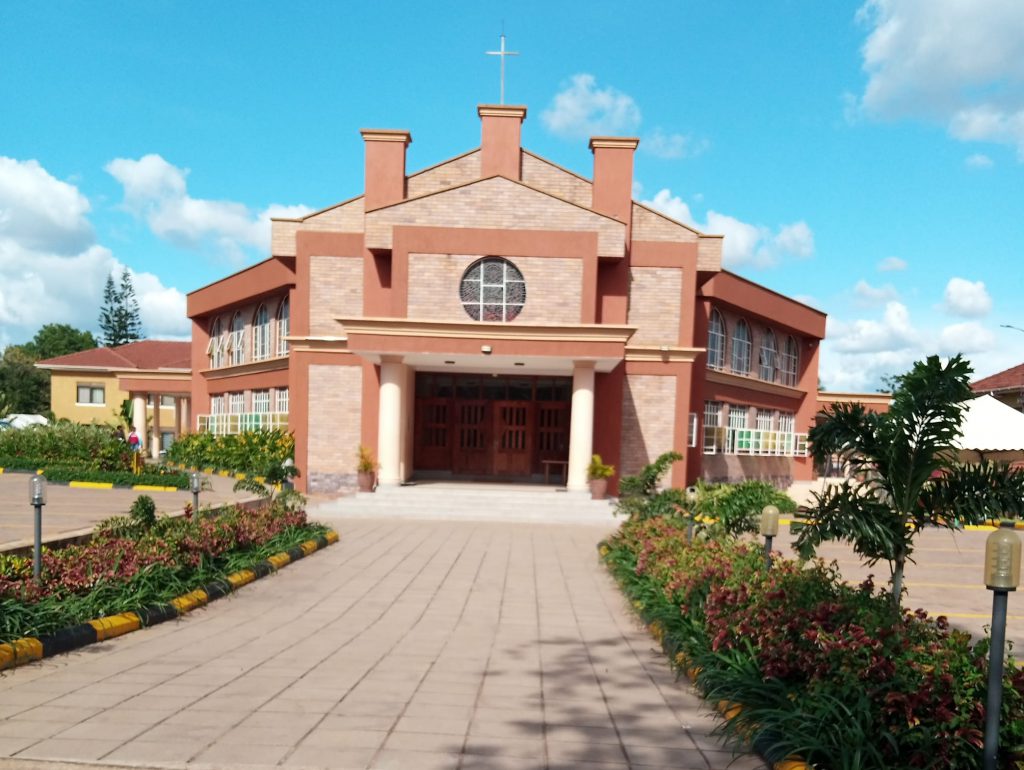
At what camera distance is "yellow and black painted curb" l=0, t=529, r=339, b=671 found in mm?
5520

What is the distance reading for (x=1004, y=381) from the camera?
37.3m

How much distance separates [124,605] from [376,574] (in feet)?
12.2

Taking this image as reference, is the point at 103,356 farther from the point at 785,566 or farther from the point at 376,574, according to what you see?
the point at 785,566

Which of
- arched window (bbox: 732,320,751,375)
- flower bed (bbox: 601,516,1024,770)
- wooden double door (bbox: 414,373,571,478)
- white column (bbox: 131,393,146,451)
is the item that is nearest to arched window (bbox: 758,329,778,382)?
arched window (bbox: 732,320,751,375)

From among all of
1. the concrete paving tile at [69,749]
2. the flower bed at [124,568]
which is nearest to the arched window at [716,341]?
the flower bed at [124,568]

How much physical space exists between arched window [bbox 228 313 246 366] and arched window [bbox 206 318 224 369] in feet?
3.61

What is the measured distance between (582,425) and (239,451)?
1158 cm

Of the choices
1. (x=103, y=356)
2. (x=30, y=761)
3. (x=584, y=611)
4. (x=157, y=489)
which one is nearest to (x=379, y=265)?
(x=157, y=489)

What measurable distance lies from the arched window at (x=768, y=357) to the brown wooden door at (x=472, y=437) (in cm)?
1177

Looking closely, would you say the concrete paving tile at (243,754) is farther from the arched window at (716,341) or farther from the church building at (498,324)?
the arched window at (716,341)

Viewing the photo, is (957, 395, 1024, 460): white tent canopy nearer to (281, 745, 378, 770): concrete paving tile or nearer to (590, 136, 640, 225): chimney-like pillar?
(590, 136, 640, 225): chimney-like pillar

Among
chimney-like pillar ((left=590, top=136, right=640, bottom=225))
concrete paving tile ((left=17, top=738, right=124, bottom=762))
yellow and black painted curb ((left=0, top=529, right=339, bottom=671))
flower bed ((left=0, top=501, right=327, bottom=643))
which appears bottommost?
yellow and black painted curb ((left=0, top=529, right=339, bottom=671))

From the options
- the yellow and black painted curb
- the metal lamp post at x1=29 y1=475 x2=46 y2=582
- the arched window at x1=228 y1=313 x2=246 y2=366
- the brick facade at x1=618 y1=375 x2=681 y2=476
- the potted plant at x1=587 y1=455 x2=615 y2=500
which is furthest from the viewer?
the arched window at x1=228 y1=313 x2=246 y2=366

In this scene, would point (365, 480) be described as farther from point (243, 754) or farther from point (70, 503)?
point (243, 754)
